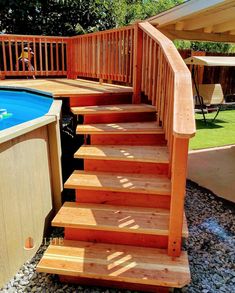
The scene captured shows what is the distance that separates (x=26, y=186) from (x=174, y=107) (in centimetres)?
148

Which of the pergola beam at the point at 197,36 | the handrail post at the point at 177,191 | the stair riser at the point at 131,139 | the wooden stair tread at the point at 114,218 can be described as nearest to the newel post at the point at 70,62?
the pergola beam at the point at 197,36

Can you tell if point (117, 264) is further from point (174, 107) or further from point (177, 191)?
point (174, 107)

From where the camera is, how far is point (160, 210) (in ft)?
8.75

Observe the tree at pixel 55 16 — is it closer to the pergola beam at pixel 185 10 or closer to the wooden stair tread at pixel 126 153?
A: the pergola beam at pixel 185 10

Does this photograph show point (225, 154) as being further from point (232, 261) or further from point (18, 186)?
point (18, 186)

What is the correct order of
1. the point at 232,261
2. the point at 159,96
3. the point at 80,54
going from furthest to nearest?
the point at 80,54 < the point at 159,96 < the point at 232,261

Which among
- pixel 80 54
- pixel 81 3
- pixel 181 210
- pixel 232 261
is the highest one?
pixel 81 3

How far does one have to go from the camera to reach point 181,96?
89.8 inches

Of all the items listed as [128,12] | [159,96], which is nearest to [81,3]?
[128,12]

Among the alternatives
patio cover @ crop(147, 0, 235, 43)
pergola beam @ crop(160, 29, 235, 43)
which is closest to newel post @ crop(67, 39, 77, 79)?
patio cover @ crop(147, 0, 235, 43)

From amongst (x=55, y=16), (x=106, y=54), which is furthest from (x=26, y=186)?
(x=55, y=16)

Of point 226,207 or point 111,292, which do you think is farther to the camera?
point 226,207

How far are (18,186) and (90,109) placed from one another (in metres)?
1.64

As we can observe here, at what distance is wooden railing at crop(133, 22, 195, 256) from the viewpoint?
2029mm
